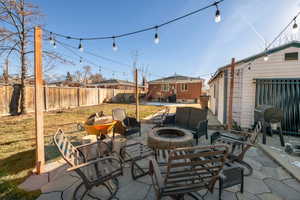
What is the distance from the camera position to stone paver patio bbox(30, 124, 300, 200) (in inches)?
78.6

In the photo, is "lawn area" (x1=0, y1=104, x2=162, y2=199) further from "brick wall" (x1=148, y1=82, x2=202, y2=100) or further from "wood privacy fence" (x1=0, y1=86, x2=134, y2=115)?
"brick wall" (x1=148, y1=82, x2=202, y2=100)

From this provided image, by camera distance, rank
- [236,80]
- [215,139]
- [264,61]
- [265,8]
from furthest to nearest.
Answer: [236,80] → [264,61] → [265,8] → [215,139]

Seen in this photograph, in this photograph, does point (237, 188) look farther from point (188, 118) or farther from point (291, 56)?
point (291, 56)

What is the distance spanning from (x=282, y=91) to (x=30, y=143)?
8.55m

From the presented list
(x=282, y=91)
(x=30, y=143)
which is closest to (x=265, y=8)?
(x=282, y=91)

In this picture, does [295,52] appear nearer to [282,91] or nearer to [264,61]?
[264,61]

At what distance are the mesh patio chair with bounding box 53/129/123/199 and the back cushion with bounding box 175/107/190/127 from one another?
2.77 meters

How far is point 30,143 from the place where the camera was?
396 cm

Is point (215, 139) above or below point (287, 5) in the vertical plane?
below

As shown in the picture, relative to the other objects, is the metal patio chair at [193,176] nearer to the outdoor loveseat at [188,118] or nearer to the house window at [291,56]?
the outdoor loveseat at [188,118]

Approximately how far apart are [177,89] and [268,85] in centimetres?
1482

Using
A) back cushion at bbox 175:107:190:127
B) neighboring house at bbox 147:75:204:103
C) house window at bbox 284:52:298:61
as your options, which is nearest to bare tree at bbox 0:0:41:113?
back cushion at bbox 175:107:190:127

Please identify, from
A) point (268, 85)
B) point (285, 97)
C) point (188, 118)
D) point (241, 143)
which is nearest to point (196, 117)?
point (188, 118)

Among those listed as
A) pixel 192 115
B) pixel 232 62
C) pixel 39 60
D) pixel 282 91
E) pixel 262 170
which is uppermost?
pixel 232 62
